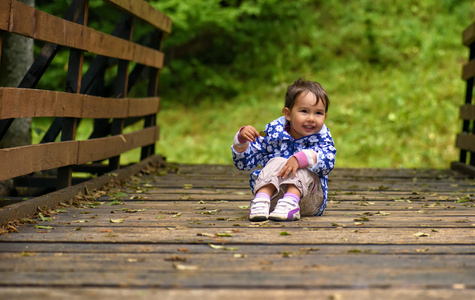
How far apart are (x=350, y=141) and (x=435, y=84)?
238 cm

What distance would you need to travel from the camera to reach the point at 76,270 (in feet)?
7.64

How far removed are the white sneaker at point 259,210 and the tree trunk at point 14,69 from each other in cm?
304

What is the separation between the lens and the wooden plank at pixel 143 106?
572cm

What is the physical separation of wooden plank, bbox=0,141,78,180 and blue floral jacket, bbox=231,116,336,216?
3.74 ft

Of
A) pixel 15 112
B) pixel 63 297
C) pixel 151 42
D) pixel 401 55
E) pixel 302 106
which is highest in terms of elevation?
pixel 401 55

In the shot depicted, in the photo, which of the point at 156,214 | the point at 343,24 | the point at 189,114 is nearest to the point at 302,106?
the point at 156,214

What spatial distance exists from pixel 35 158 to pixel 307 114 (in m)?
1.63

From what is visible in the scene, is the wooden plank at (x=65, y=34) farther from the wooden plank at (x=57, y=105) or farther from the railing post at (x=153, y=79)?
the railing post at (x=153, y=79)

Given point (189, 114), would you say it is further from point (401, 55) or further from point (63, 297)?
point (63, 297)

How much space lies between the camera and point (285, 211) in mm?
3535

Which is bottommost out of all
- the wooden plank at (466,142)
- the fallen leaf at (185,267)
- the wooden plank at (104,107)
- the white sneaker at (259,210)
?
the fallen leaf at (185,267)

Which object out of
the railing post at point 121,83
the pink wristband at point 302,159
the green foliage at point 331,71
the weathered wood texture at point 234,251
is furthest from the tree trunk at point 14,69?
the green foliage at point 331,71

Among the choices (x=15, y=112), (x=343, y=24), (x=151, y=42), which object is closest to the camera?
(x=15, y=112)

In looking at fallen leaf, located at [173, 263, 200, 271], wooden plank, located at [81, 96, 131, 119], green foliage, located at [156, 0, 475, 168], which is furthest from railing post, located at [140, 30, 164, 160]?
fallen leaf, located at [173, 263, 200, 271]
